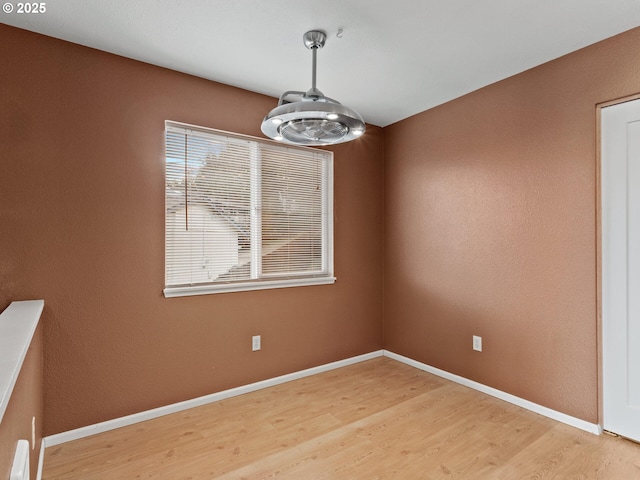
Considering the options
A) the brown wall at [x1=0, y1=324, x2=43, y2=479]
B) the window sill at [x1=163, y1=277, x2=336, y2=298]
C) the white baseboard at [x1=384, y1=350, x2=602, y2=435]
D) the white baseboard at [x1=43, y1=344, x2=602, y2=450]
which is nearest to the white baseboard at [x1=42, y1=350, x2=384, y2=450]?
the white baseboard at [x1=43, y1=344, x2=602, y2=450]

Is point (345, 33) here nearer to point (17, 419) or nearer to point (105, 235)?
point (105, 235)

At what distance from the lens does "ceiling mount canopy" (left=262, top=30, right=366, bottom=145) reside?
5.26 ft

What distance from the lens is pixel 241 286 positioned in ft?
9.47

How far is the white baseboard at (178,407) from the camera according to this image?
2203 mm

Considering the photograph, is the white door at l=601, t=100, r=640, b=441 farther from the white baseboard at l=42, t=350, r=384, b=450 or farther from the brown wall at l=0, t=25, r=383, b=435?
the brown wall at l=0, t=25, r=383, b=435

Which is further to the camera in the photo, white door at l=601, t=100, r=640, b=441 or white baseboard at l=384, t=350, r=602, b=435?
white baseboard at l=384, t=350, r=602, b=435

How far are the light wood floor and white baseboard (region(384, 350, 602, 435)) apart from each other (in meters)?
0.06

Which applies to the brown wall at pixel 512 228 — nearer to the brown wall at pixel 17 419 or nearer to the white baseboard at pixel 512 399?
the white baseboard at pixel 512 399

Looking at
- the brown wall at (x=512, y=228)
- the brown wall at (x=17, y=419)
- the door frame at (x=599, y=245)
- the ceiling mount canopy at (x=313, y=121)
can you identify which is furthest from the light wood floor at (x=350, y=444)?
the ceiling mount canopy at (x=313, y=121)

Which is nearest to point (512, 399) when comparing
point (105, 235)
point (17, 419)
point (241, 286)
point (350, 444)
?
point (350, 444)

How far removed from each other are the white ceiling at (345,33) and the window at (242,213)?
1.91 feet

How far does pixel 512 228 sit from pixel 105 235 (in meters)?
2.96

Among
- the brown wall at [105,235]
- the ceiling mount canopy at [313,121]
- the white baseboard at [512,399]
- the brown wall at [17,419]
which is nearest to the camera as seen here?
the brown wall at [17,419]

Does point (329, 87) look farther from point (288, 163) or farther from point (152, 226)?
point (152, 226)
